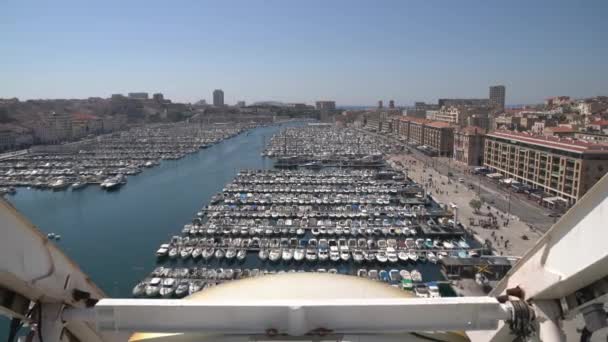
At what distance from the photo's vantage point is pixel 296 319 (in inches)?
39.6

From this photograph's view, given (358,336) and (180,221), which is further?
(180,221)

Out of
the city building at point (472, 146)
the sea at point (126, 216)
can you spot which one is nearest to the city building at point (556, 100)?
the city building at point (472, 146)

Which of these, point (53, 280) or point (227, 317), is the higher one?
point (53, 280)

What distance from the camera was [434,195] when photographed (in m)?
14.4

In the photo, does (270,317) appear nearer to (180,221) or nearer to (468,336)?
(468,336)

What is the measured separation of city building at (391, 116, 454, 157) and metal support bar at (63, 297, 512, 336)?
23663 millimetres

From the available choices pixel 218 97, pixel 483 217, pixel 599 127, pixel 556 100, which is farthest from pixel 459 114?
pixel 218 97

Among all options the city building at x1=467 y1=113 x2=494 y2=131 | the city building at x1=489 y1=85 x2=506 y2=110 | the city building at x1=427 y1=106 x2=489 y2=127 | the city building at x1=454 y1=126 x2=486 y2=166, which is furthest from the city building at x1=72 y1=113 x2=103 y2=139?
the city building at x1=489 y1=85 x2=506 y2=110

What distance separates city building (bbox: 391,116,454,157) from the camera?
23.4m

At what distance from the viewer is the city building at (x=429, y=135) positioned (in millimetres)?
23391

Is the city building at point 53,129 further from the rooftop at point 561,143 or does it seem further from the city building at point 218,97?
the city building at point 218,97

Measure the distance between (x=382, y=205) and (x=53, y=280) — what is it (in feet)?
41.7

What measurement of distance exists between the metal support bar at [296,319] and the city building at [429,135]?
2366 centimetres

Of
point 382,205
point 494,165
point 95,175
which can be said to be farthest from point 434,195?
point 95,175
